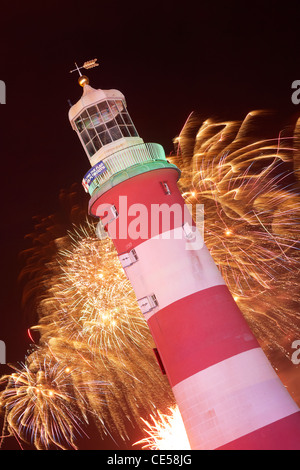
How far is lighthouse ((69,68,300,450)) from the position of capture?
13.3 m

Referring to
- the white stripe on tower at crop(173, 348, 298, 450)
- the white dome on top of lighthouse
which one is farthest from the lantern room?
the white stripe on tower at crop(173, 348, 298, 450)

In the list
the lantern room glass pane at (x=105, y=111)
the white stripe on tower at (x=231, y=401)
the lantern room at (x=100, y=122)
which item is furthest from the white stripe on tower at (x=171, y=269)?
the lantern room glass pane at (x=105, y=111)

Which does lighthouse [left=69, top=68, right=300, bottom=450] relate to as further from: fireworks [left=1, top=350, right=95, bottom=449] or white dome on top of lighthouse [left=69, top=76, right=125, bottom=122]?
fireworks [left=1, top=350, right=95, bottom=449]

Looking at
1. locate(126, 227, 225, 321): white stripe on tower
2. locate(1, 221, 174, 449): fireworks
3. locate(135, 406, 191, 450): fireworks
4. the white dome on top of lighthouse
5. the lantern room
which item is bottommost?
locate(135, 406, 191, 450): fireworks

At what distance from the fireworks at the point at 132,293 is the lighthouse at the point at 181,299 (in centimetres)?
801

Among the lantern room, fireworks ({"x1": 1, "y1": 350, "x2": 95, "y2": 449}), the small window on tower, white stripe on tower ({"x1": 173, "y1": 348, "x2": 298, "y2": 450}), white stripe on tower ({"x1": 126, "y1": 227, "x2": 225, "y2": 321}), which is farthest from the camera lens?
fireworks ({"x1": 1, "y1": 350, "x2": 95, "y2": 449})

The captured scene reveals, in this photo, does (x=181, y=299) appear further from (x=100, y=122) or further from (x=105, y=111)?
(x=105, y=111)

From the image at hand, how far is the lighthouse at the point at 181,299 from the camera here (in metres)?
13.3

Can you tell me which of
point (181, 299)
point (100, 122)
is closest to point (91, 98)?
point (100, 122)

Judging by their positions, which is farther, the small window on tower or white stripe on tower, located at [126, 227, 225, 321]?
the small window on tower

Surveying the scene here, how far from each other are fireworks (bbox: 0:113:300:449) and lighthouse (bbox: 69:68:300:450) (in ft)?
26.3

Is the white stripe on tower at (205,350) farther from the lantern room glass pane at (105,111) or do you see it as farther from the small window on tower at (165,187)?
the lantern room glass pane at (105,111)

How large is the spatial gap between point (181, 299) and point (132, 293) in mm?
9827

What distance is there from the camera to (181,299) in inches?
560
